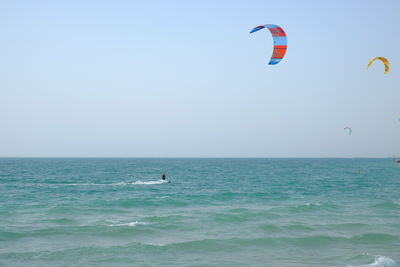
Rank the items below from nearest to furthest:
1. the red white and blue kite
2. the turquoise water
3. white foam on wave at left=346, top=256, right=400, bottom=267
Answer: white foam on wave at left=346, top=256, right=400, bottom=267
the turquoise water
the red white and blue kite

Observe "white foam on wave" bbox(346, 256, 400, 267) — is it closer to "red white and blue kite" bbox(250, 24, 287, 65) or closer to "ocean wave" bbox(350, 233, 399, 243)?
"ocean wave" bbox(350, 233, 399, 243)

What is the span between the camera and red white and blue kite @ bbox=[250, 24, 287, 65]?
61.5ft

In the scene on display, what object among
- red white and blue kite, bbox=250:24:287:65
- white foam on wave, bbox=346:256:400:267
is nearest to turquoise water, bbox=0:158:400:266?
white foam on wave, bbox=346:256:400:267

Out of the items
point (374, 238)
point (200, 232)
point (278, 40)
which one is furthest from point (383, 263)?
point (278, 40)

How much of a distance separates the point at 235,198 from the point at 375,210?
10822 millimetres

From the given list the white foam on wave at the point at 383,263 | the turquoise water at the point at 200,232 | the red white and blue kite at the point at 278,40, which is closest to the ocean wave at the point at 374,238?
the turquoise water at the point at 200,232

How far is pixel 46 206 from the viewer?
27531 mm

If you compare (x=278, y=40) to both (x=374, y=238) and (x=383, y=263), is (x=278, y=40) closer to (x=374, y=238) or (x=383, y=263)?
(x=374, y=238)

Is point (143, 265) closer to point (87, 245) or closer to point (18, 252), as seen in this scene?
point (87, 245)

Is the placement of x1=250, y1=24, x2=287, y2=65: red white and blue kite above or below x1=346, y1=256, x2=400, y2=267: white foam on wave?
above

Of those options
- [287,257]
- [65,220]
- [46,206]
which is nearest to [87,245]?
[65,220]

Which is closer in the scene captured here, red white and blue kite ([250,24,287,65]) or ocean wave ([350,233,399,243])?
ocean wave ([350,233,399,243])

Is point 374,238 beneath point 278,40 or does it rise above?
beneath

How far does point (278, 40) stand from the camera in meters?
19.1
